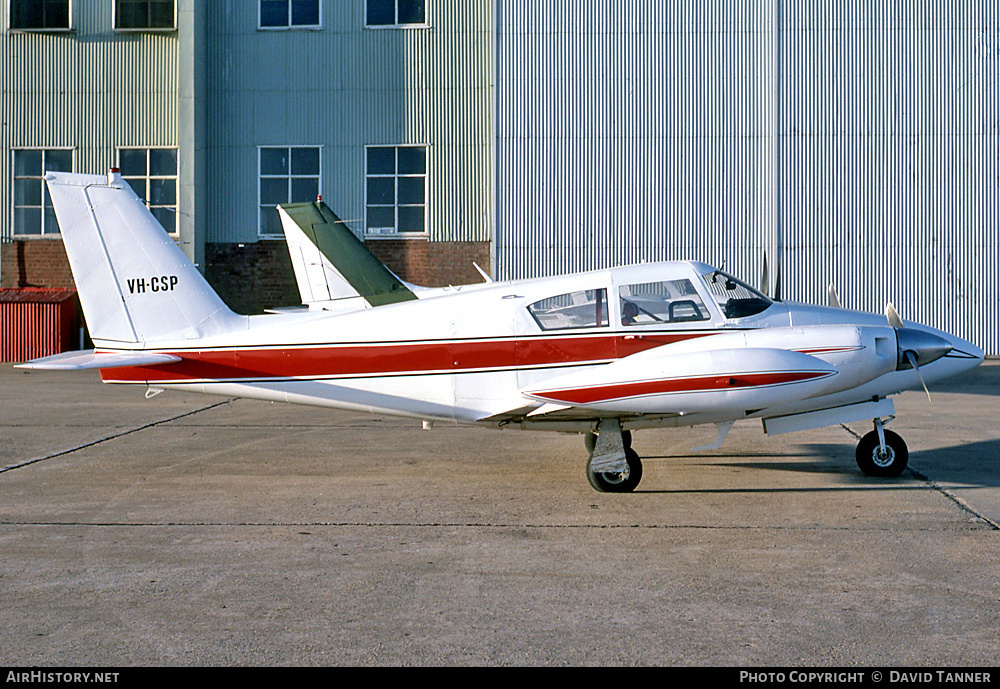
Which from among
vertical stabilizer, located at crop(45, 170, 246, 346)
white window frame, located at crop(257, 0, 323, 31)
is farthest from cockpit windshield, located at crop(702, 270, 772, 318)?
white window frame, located at crop(257, 0, 323, 31)

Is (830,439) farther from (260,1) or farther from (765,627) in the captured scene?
(260,1)

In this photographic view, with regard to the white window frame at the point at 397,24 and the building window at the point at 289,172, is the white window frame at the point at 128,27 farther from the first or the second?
the white window frame at the point at 397,24

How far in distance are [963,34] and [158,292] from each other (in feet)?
77.4

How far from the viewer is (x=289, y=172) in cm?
2767

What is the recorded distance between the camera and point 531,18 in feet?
86.0

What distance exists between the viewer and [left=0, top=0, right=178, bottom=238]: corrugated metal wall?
28156mm

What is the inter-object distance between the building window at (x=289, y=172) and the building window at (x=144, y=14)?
4726mm

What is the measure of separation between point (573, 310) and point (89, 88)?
2365 cm

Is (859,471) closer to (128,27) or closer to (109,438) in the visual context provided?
(109,438)

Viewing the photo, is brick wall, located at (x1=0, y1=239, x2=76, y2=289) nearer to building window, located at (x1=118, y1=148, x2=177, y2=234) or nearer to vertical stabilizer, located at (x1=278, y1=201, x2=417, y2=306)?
building window, located at (x1=118, y1=148, x2=177, y2=234)

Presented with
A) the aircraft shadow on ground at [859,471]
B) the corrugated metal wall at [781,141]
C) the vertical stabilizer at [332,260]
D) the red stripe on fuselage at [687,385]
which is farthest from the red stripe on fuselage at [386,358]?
the corrugated metal wall at [781,141]

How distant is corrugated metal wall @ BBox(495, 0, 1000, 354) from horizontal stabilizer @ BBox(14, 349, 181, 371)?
1765cm

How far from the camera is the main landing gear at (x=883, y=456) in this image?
31.7 feet

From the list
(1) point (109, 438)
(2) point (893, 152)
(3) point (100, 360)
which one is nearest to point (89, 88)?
(1) point (109, 438)
